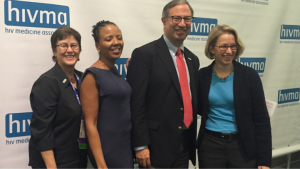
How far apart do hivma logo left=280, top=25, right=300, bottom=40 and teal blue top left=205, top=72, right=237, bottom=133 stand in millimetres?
1624

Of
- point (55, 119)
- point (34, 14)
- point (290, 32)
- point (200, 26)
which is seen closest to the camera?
point (55, 119)

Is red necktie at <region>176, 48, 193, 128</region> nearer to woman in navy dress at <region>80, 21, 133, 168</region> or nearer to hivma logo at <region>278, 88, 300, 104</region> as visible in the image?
woman in navy dress at <region>80, 21, 133, 168</region>

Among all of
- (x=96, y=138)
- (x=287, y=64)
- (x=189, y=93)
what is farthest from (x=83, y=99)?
(x=287, y=64)

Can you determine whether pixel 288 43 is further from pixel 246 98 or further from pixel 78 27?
pixel 78 27

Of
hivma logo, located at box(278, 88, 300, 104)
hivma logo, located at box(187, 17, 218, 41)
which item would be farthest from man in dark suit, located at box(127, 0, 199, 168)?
hivma logo, located at box(278, 88, 300, 104)

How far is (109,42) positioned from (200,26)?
1266 mm

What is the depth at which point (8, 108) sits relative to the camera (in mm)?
1490

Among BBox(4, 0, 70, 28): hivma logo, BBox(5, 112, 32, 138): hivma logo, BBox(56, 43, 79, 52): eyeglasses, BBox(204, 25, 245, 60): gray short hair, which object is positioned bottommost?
BBox(5, 112, 32, 138): hivma logo

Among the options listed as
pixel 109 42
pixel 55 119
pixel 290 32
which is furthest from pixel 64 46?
pixel 290 32

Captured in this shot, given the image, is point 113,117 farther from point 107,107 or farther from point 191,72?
point 191,72

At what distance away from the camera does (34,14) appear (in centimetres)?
151

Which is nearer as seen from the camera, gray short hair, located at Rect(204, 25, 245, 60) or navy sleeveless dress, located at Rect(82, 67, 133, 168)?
navy sleeveless dress, located at Rect(82, 67, 133, 168)

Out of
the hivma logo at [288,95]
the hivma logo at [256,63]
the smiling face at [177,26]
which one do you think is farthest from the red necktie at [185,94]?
the hivma logo at [288,95]

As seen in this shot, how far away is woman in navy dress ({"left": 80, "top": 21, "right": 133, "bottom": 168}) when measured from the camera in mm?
1130
